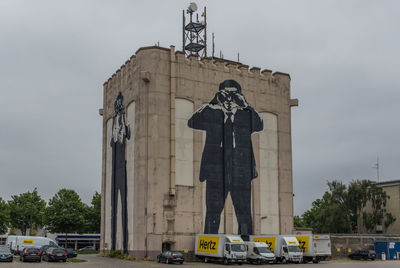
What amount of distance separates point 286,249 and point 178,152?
50.3 feet

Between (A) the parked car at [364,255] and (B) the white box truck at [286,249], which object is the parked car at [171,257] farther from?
(A) the parked car at [364,255]

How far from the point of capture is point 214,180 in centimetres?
5491

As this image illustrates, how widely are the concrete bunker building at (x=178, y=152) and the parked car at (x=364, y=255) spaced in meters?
9.08

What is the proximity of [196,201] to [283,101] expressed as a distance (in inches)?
722

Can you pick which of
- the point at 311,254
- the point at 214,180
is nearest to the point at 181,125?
the point at 214,180

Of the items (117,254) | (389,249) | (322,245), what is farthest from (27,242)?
(389,249)

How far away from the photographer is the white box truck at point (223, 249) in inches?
1777

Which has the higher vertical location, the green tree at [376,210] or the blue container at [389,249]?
the green tree at [376,210]

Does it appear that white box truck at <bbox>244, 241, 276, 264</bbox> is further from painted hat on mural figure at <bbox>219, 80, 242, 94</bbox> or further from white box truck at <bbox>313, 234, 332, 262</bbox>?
painted hat on mural figure at <bbox>219, 80, 242, 94</bbox>

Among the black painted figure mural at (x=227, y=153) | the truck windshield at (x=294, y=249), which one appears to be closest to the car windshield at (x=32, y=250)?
the black painted figure mural at (x=227, y=153)

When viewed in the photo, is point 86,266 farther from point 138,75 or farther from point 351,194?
point 351,194

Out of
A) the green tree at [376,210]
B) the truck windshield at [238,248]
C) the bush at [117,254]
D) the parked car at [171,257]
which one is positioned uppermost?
the green tree at [376,210]

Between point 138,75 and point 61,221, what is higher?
point 138,75

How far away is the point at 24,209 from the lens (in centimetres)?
9162
